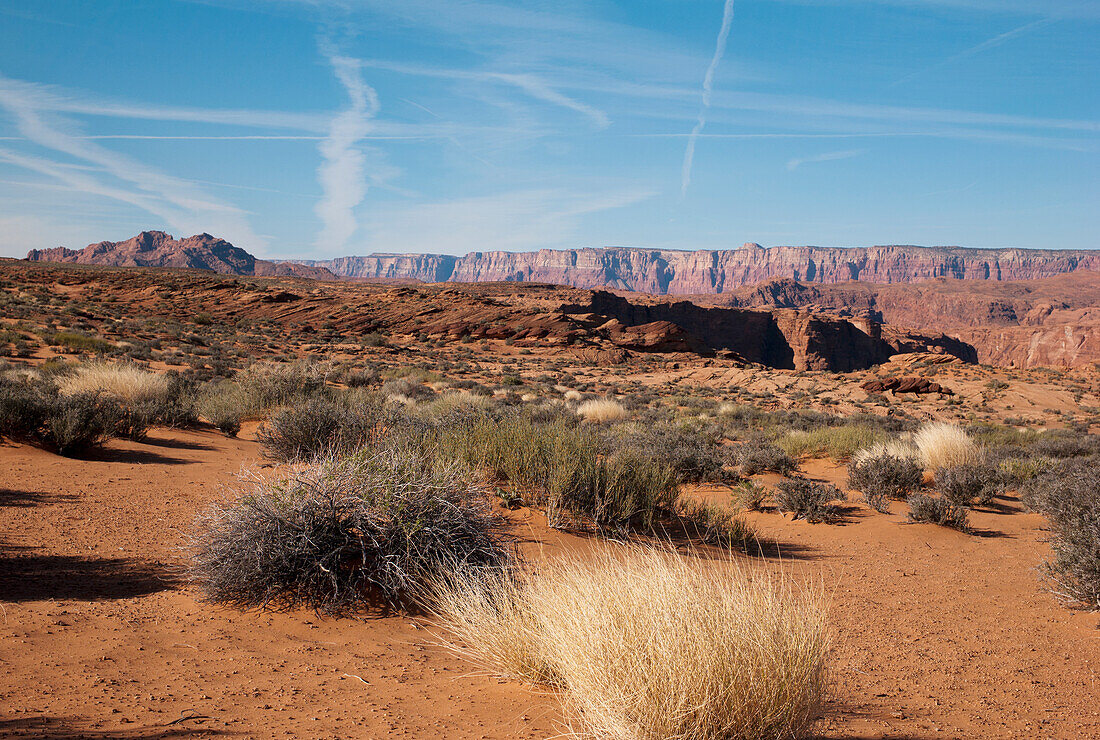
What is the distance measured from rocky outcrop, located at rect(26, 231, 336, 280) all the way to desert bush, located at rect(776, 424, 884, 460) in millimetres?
154826

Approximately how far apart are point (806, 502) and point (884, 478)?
1970 millimetres

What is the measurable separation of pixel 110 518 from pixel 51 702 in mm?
3653

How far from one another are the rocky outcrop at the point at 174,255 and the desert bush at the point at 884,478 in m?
158

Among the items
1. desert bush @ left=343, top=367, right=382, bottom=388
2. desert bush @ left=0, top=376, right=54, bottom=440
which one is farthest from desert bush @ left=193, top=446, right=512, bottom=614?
desert bush @ left=343, top=367, right=382, bottom=388

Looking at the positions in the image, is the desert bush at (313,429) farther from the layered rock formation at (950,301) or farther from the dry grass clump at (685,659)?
the layered rock formation at (950,301)

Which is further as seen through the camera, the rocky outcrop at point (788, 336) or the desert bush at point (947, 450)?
the rocky outcrop at point (788, 336)

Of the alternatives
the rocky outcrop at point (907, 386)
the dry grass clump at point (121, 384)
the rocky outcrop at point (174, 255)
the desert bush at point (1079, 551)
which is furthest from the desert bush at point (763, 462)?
the rocky outcrop at point (174, 255)

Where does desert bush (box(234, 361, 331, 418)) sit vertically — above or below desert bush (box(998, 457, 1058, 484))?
above

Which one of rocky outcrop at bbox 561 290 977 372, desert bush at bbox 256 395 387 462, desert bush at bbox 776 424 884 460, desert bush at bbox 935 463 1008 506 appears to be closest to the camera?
desert bush at bbox 256 395 387 462

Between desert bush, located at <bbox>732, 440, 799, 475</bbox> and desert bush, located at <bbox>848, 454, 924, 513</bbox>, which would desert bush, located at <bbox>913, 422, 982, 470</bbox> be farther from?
desert bush, located at <bbox>732, 440, 799, 475</bbox>

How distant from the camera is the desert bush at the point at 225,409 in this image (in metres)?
10.8

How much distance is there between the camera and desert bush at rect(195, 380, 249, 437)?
10797 mm

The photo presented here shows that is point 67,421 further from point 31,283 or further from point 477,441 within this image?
point 31,283

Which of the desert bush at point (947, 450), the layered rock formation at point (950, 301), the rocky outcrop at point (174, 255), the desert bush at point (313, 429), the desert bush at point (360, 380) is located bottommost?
the desert bush at point (947, 450)
